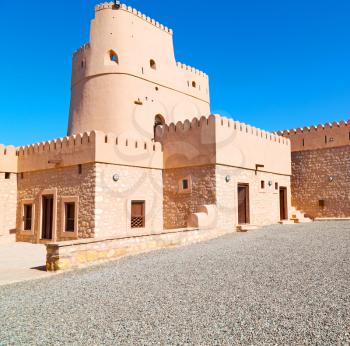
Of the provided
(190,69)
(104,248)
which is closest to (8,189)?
(104,248)

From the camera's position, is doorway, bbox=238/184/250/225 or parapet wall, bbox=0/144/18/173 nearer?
doorway, bbox=238/184/250/225

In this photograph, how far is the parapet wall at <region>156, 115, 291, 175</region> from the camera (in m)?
13.1

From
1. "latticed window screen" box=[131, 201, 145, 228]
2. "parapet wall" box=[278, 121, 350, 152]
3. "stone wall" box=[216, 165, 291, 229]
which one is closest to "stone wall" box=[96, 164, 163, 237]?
"latticed window screen" box=[131, 201, 145, 228]

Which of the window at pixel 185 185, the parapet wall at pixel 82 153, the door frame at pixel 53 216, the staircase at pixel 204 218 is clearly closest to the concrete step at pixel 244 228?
the staircase at pixel 204 218

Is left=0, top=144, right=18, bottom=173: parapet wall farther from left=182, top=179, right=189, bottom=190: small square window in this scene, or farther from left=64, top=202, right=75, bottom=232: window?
left=182, top=179, right=189, bottom=190: small square window

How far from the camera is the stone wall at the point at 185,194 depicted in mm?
12984

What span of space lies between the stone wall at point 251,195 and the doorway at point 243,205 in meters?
0.16

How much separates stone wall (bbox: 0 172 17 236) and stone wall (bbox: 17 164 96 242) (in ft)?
0.73

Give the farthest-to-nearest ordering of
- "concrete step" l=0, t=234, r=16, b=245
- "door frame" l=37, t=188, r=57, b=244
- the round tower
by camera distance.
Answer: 1. the round tower
2. "concrete step" l=0, t=234, r=16, b=245
3. "door frame" l=37, t=188, r=57, b=244

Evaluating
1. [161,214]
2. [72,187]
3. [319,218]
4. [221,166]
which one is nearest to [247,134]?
[221,166]

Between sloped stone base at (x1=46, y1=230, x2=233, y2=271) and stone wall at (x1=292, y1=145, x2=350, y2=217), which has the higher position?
stone wall at (x1=292, y1=145, x2=350, y2=217)

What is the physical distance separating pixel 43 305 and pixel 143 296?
4.84 ft

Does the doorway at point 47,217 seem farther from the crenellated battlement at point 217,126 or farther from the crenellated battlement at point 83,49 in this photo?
the crenellated battlement at point 83,49

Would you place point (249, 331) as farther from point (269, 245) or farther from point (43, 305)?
point (269, 245)
